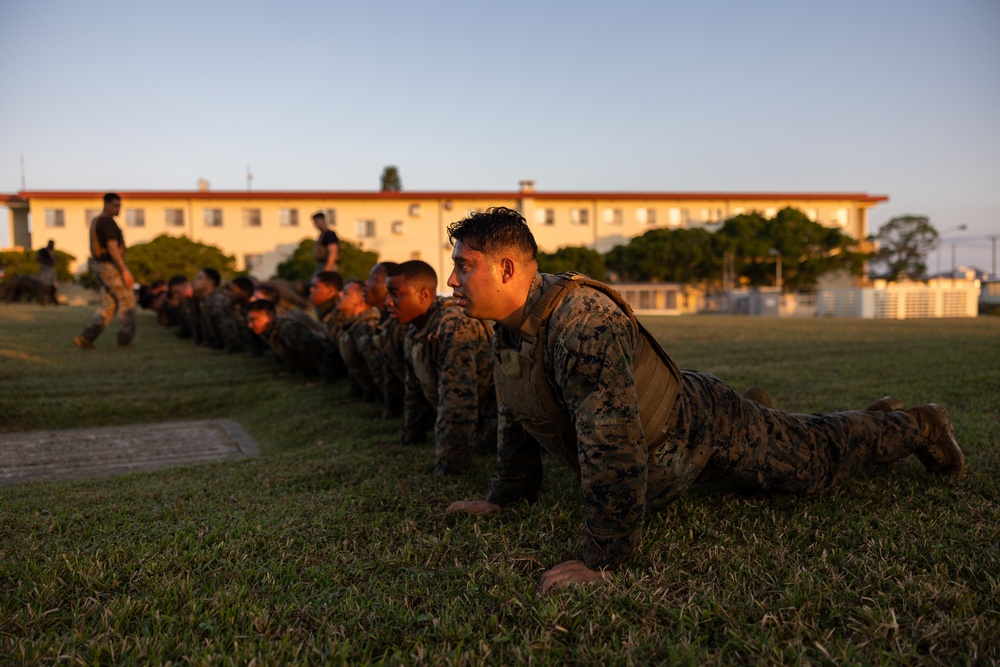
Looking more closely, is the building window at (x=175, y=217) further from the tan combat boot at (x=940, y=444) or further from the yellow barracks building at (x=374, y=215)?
the tan combat boot at (x=940, y=444)

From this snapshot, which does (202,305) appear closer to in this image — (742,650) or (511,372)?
(511,372)

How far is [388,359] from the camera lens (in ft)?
16.3

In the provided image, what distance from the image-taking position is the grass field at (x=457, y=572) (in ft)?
5.31

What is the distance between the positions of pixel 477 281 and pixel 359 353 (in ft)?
12.7

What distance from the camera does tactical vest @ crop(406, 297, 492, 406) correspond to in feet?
11.9

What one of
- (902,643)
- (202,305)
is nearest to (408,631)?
(902,643)

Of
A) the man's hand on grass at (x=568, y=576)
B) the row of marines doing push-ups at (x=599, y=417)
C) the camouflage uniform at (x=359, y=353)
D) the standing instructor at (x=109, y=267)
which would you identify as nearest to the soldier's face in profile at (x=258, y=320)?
the camouflage uniform at (x=359, y=353)

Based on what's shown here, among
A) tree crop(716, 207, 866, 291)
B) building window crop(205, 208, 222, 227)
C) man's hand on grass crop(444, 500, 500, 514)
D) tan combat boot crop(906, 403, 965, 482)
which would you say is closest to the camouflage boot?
tan combat boot crop(906, 403, 965, 482)

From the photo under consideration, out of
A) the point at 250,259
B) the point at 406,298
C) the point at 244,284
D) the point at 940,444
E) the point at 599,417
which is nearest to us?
the point at 599,417

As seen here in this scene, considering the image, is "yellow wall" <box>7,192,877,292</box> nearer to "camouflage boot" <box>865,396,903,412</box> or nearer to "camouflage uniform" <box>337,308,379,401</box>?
"camouflage uniform" <box>337,308,379,401</box>

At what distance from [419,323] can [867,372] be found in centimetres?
491

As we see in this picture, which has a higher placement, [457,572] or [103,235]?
[103,235]

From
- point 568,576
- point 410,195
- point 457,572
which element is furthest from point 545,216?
point 568,576

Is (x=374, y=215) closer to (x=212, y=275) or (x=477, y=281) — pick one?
(x=212, y=275)
